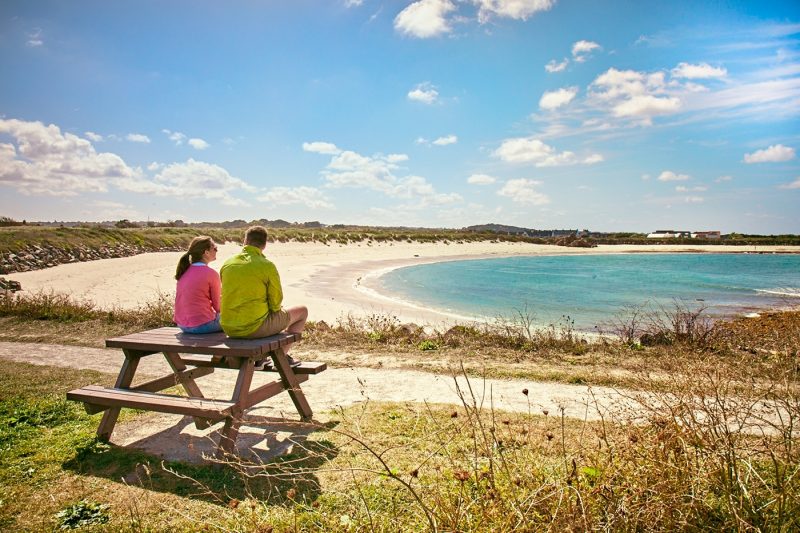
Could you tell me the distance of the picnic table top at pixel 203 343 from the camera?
4492mm

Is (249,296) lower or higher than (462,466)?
higher

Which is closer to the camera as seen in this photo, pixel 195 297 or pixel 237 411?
pixel 237 411

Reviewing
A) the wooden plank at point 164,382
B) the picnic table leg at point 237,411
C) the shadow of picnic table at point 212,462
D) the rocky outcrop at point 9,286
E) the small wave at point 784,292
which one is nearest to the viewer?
the shadow of picnic table at point 212,462

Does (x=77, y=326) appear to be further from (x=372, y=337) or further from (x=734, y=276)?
(x=734, y=276)

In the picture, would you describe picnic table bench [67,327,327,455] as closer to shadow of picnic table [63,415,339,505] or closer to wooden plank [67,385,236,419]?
wooden plank [67,385,236,419]

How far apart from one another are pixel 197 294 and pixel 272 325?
1114mm

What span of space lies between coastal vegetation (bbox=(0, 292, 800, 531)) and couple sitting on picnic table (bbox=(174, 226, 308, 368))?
1.25m

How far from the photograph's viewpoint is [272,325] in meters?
5.20

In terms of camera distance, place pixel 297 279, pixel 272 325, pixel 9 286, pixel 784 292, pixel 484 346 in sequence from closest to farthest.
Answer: pixel 272 325, pixel 484 346, pixel 9 286, pixel 297 279, pixel 784 292

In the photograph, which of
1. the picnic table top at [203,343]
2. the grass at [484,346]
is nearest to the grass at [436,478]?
the picnic table top at [203,343]

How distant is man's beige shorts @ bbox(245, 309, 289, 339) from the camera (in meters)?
5.07

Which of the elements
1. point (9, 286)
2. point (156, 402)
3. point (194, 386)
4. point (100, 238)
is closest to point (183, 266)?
point (194, 386)

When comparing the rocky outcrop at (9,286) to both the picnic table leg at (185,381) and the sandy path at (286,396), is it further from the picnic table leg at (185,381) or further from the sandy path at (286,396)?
the picnic table leg at (185,381)

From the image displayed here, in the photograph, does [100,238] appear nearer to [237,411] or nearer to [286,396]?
[286,396]
